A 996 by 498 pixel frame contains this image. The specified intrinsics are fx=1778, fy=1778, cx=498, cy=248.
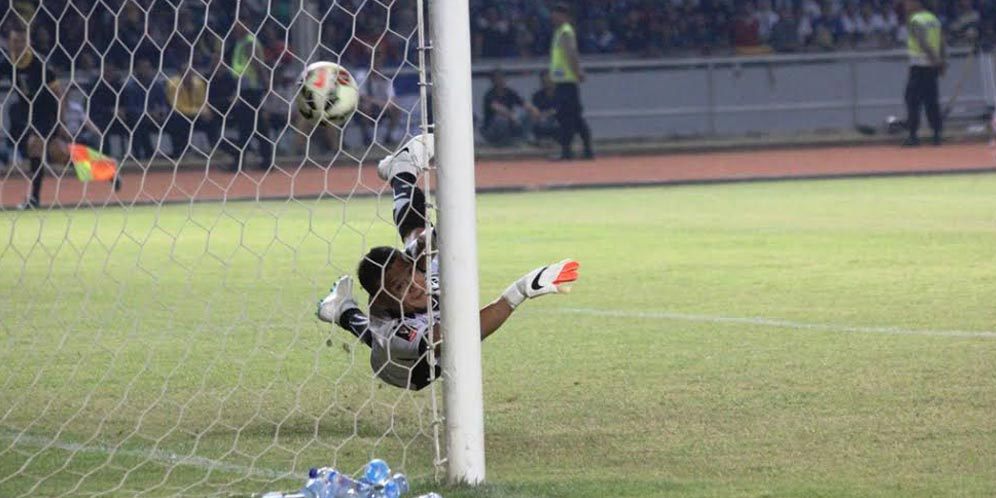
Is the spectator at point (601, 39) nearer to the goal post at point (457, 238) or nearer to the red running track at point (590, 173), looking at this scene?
the red running track at point (590, 173)

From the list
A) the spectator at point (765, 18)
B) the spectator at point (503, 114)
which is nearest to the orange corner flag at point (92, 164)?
the spectator at point (503, 114)

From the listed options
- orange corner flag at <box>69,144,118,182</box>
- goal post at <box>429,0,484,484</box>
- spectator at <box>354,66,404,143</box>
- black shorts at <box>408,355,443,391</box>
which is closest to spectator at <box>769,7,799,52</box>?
spectator at <box>354,66,404,143</box>

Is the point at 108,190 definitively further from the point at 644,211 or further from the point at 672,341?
the point at 672,341

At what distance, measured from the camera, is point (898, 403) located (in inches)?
275

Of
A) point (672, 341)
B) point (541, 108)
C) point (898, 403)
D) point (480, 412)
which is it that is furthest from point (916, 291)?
point (541, 108)

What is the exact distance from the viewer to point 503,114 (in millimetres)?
27031

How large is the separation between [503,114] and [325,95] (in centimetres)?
1967

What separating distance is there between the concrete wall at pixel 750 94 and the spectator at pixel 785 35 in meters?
2.31

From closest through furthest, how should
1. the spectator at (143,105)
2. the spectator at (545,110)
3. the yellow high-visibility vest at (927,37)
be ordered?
the spectator at (143,105) → the yellow high-visibility vest at (927,37) → the spectator at (545,110)

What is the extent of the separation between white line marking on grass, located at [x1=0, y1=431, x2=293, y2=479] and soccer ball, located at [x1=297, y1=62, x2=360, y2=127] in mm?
1711

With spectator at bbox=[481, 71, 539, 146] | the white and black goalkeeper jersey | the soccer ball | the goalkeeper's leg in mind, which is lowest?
spectator at bbox=[481, 71, 539, 146]

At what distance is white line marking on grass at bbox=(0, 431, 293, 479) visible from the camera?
5.93m

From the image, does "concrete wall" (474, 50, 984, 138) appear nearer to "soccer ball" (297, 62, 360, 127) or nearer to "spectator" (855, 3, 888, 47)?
"spectator" (855, 3, 888, 47)

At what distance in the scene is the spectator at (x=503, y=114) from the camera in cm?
2702
